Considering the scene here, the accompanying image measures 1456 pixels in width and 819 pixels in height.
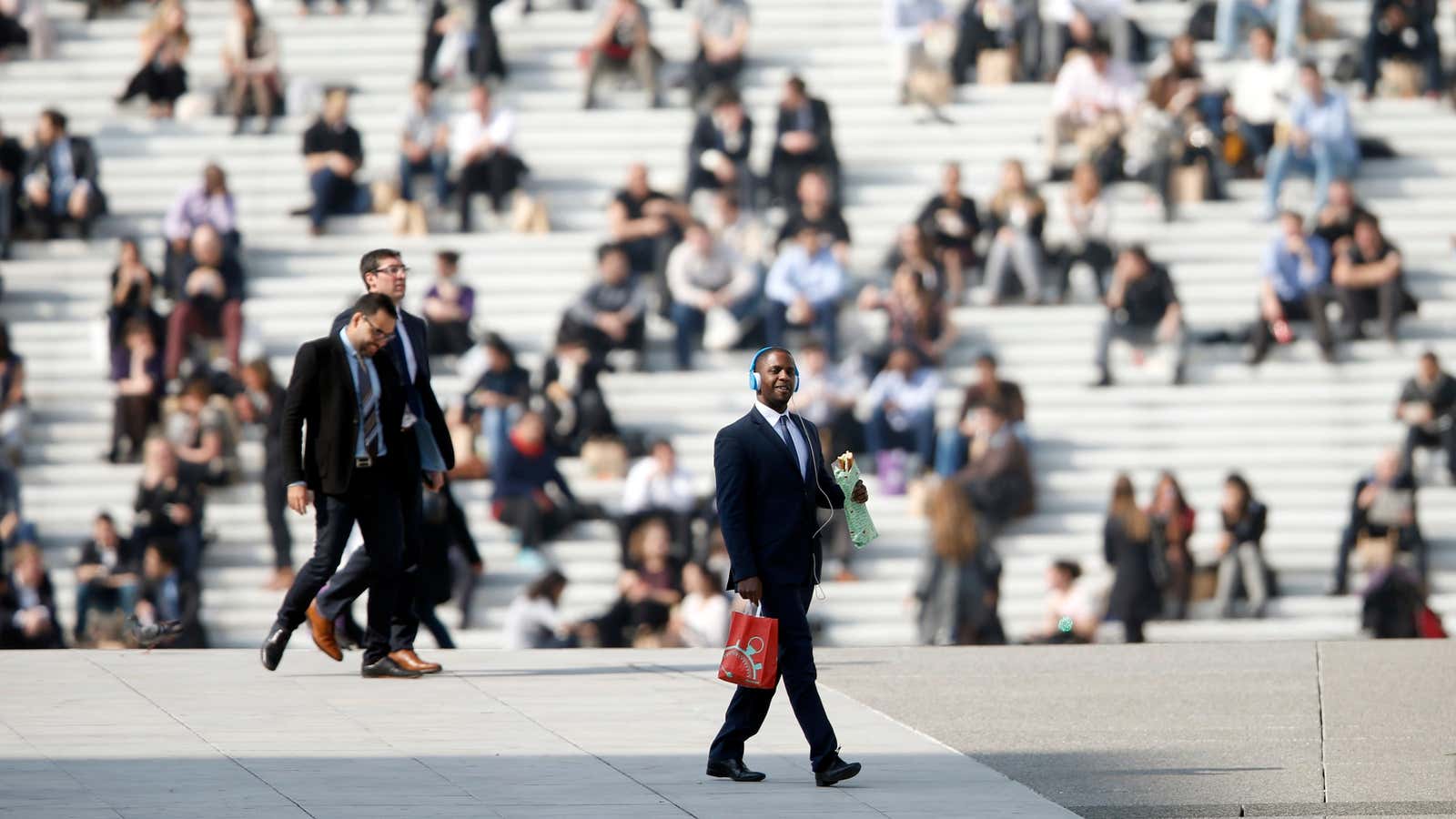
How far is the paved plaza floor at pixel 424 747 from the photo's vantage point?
8.45 meters

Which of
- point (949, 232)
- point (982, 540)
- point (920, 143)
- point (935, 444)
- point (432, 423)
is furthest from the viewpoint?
point (920, 143)

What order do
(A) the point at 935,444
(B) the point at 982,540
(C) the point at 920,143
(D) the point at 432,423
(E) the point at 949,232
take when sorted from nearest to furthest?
(D) the point at 432,423 < (B) the point at 982,540 < (A) the point at 935,444 < (E) the point at 949,232 < (C) the point at 920,143

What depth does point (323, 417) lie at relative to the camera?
35.2 ft

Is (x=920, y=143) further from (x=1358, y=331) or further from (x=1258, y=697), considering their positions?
(x=1258, y=697)

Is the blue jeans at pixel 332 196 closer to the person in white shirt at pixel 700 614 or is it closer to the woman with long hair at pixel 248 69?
the woman with long hair at pixel 248 69

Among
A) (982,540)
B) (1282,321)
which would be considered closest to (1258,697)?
(982,540)

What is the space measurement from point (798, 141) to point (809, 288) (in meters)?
1.77

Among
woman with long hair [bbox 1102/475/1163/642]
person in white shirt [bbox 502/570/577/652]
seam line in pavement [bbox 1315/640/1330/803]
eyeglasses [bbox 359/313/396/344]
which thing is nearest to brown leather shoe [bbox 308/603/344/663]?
eyeglasses [bbox 359/313/396/344]

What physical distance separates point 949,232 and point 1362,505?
4.24 m

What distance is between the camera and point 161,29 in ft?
76.3

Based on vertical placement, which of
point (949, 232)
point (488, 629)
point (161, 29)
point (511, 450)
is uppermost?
point (161, 29)

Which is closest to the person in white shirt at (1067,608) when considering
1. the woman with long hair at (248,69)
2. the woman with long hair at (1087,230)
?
the woman with long hair at (1087,230)

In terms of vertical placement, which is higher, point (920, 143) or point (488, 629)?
point (920, 143)

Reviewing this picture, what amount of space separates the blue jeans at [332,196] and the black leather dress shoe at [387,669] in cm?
1087
